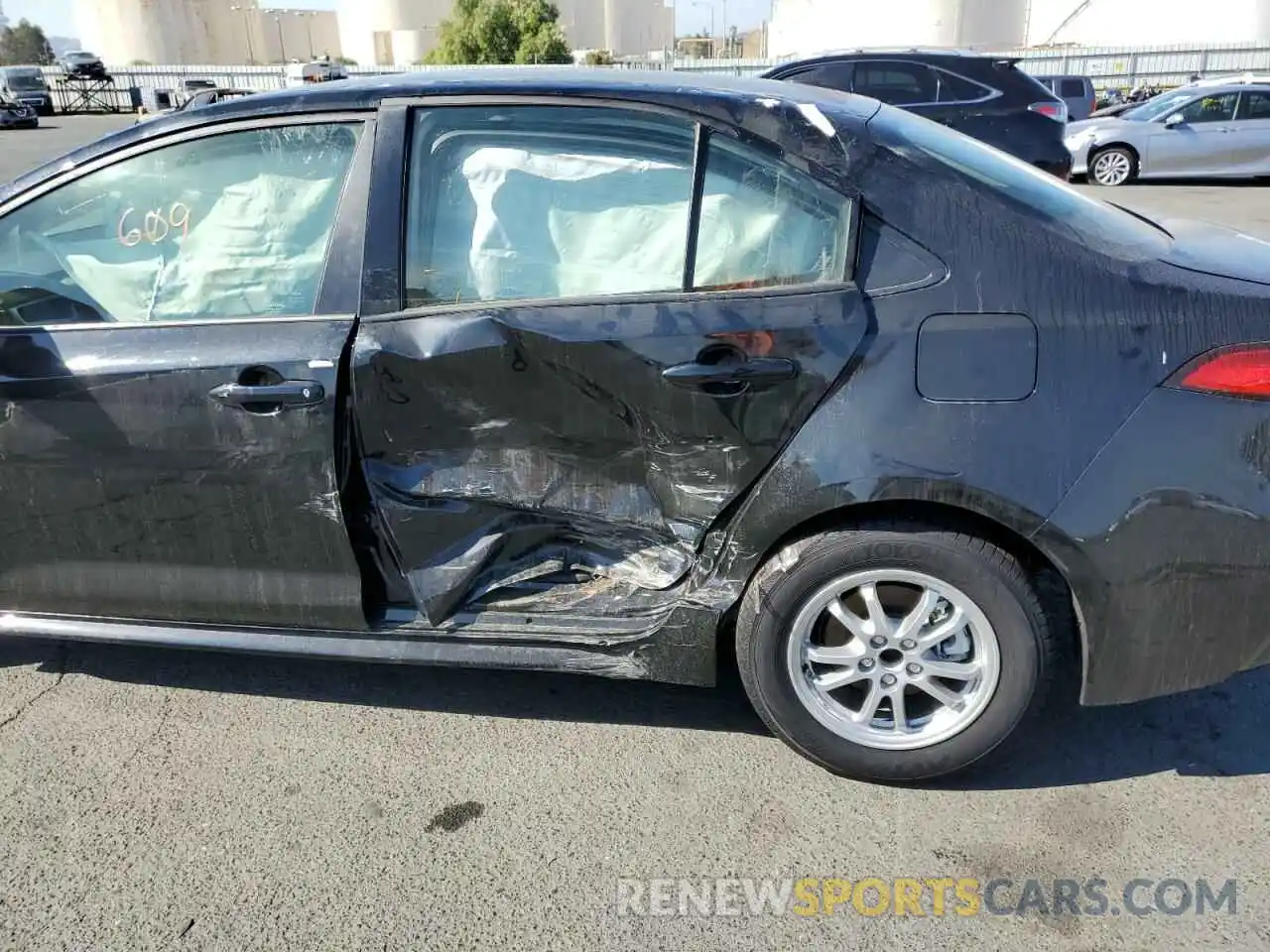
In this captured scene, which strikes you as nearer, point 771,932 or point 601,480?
point 771,932

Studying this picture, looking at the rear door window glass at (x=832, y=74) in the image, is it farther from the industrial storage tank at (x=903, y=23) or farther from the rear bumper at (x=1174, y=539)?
the industrial storage tank at (x=903, y=23)

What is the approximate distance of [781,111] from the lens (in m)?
2.54

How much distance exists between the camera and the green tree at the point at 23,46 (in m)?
98.8

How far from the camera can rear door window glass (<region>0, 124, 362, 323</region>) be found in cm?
272

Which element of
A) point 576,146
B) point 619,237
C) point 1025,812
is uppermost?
point 576,146

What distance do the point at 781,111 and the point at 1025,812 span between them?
189 centimetres

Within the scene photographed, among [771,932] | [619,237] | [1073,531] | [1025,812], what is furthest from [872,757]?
[619,237]

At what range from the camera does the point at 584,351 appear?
97.5 inches

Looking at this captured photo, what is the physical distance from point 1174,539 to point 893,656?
27.8 inches

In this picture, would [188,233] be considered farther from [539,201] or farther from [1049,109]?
[1049,109]

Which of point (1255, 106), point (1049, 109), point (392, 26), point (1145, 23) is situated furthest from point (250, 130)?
point (392, 26)

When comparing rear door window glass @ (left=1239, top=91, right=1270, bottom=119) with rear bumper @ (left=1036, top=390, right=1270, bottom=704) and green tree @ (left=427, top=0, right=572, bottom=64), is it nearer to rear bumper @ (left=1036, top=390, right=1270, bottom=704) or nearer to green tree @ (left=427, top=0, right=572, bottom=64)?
rear bumper @ (left=1036, top=390, right=1270, bottom=704)

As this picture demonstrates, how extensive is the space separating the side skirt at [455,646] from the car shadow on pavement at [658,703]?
153 mm

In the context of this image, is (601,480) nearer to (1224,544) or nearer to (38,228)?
(1224,544)
